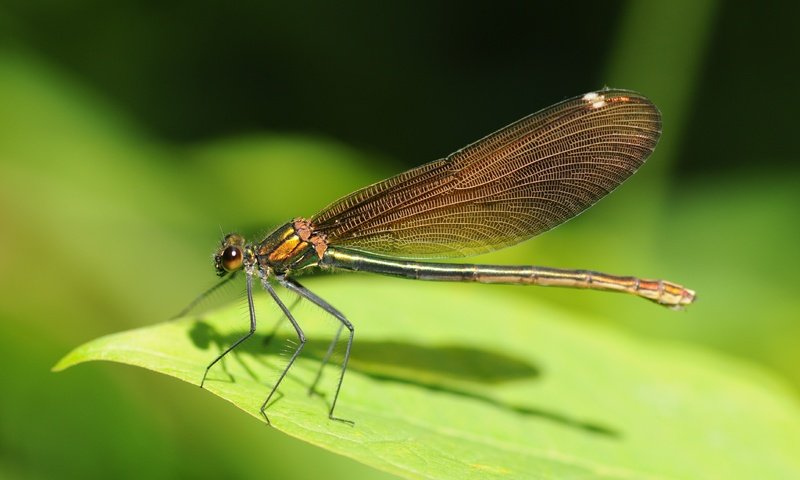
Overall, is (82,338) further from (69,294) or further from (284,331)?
(284,331)

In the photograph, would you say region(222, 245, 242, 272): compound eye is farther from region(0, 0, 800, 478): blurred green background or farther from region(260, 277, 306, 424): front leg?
region(0, 0, 800, 478): blurred green background

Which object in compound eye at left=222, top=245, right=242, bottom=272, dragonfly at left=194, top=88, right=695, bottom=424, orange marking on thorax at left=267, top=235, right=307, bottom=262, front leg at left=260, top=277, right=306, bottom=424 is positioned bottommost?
front leg at left=260, top=277, right=306, bottom=424

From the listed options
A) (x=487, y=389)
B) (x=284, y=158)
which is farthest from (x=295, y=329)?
(x=284, y=158)

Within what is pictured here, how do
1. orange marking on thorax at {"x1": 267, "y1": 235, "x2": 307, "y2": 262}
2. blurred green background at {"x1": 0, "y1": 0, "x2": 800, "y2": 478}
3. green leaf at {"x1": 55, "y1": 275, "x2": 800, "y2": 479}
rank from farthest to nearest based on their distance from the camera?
1. orange marking on thorax at {"x1": 267, "y1": 235, "x2": 307, "y2": 262}
2. blurred green background at {"x1": 0, "y1": 0, "x2": 800, "y2": 478}
3. green leaf at {"x1": 55, "y1": 275, "x2": 800, "y2": 479}

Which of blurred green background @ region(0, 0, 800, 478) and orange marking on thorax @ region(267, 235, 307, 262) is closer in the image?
blurred green background @ region(0, 0, 800, 478)

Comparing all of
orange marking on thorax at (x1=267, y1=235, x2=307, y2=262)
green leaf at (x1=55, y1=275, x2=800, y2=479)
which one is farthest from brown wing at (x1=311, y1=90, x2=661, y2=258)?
green leaf at (x1=55, y1=275, x2=800, y2=479)

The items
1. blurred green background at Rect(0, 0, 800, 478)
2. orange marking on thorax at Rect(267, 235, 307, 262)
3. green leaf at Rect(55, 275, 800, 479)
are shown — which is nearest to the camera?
green leaf at Rect(55, 275, 800, 479)
